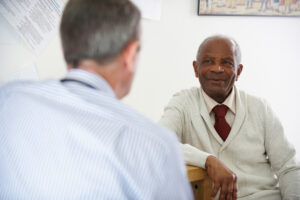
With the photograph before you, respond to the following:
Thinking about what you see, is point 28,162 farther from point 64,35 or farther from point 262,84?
point 262,84

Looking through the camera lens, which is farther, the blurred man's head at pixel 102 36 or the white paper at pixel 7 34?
the white paper at pixel 7 34

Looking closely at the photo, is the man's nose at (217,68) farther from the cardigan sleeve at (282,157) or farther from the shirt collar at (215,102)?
the cardigan sleeve at (282,157)

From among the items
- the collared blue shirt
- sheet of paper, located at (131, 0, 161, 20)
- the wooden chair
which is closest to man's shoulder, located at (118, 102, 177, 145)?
the collared blue shirt

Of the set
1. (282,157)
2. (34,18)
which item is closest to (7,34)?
(34,18)

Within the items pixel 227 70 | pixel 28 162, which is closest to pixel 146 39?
pixel 227 70

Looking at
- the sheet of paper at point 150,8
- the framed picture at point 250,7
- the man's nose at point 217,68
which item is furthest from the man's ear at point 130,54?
the framed picture at point 250,7

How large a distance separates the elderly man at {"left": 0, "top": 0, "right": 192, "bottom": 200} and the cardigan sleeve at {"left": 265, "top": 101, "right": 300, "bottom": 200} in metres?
0.90

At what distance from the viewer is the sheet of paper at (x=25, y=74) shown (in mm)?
1639

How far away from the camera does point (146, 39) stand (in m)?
2.02

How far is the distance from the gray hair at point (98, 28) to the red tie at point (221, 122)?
935 millimetres

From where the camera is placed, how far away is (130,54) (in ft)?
2.48

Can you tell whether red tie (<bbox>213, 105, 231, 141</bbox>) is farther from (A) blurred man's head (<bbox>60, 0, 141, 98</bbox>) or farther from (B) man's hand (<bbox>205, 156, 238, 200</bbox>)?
(A) blurred man's head (<bbox>60, 0, 141, 98</bbox>)

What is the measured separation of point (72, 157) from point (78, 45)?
0.80 feet

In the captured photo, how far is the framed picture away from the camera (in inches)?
85.0
